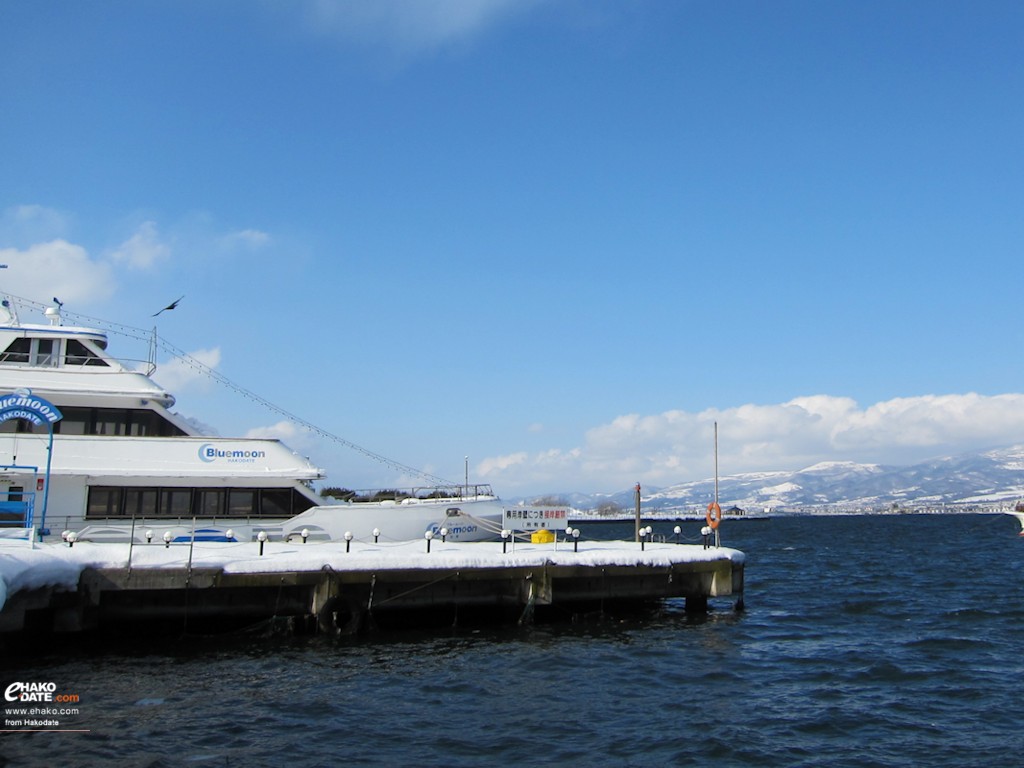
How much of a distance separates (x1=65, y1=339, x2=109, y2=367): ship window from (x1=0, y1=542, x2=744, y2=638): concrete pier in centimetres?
976

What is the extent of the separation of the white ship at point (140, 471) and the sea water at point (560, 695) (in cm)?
796

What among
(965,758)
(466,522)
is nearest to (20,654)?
(466,522)

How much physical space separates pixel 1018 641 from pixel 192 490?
25.4 meters

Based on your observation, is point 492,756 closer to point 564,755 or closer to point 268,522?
point 564,755

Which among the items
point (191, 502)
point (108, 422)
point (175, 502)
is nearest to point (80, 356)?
point (108, 422)

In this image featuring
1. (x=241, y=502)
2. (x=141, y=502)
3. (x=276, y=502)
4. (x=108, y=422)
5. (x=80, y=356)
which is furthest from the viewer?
(x=80, y=356)

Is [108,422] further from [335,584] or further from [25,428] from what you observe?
[335,584]

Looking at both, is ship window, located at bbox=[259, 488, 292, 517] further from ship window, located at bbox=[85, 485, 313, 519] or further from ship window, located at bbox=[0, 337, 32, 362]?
ship window, located at bbox=[0, 337, 32, 362]

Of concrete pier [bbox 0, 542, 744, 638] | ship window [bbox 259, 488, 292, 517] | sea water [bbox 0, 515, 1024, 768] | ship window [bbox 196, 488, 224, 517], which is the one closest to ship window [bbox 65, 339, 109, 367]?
ship window [bbox 196, 488, 224, 517]

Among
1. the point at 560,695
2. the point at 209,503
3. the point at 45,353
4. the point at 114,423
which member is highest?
the point at 45,353

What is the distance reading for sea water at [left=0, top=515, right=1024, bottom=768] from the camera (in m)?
13.0

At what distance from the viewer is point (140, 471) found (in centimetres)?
2791

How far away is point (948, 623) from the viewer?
2464 centimetres

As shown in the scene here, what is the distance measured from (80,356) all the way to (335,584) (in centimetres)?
1587
